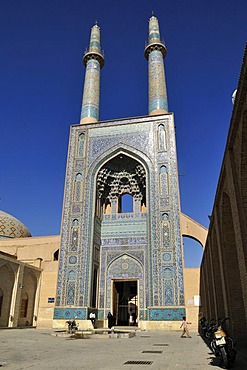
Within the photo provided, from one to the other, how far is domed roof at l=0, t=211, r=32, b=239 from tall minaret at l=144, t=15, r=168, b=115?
11.6m

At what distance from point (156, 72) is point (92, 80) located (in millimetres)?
3342

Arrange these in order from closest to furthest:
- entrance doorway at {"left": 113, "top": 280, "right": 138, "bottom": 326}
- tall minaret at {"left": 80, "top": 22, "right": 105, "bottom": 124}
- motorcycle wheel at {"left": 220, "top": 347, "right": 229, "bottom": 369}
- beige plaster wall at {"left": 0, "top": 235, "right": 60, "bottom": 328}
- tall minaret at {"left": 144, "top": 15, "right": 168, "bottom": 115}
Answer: motorcycle wheel at {"left": 220, "top": 347, "right": 229, "bottom": 369} → beige plaster wall at {"left": 0, "top": 235, "right": 60, "bottom": 328} → entrance doorway at {"left": 113, "top": 280, "right": 138, "bottom": 326} → tall minaret at {"left": 144, "top": 15, "right": 168, "bottom": 115} → tall minaret at {"left": 80, "top": 22, "right": 105, "bottom": 124}

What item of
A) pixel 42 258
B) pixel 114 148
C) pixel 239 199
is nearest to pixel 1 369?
pixel 239 199

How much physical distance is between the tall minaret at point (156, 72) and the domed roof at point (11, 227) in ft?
38.0

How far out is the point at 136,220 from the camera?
45.9 ft

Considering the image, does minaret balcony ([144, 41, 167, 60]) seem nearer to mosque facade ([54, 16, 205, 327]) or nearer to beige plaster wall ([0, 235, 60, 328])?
mosque facade ([54, 16, 205, 327])

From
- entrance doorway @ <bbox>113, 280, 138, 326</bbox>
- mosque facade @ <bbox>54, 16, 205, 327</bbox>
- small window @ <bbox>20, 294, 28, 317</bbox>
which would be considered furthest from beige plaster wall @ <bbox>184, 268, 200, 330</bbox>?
small window @ <bbox>20, 294, 28, 317</bbox>

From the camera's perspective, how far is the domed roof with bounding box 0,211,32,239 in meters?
20.2

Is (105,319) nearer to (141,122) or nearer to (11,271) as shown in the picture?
(11,271)

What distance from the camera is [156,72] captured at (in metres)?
16.2

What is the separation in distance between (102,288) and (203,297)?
3983mm

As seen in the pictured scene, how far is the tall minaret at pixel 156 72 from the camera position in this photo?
50.7 feet

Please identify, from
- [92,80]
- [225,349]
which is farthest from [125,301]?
[225,349]

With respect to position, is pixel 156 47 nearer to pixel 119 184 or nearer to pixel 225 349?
pixel 119 184
